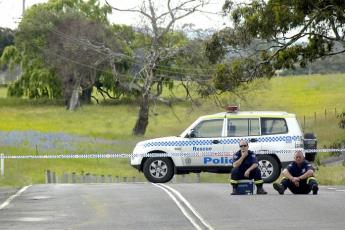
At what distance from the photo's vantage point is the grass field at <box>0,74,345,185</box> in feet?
136

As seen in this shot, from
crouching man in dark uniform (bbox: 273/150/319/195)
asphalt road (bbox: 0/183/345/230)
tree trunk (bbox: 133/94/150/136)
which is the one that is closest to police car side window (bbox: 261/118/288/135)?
asphalt road (bbox: 0/183/345/230)

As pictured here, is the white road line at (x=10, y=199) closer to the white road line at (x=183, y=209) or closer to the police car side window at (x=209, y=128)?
the white road line at (x=183, y=209)

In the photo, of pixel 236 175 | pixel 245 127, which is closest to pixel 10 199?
pixel 236 175

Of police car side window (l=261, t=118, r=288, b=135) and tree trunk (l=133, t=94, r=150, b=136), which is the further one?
tree trunk (l=133, t=94, r=150, b=136)

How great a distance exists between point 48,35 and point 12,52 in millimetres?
12259

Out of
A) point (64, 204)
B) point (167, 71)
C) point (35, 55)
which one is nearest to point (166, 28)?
point (167, 71)

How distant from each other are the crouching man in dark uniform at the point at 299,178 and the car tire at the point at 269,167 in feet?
12.5

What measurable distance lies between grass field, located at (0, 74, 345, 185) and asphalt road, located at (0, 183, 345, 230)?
911cm

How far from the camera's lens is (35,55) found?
3622 inches

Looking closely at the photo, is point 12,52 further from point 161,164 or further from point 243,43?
point 161,164

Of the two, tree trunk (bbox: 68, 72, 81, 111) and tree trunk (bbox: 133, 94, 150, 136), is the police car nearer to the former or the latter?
tree trunk (bbox: 133, 94, 150, 136)

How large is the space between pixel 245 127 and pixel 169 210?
784cm

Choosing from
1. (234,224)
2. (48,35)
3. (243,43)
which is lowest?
(234,224)

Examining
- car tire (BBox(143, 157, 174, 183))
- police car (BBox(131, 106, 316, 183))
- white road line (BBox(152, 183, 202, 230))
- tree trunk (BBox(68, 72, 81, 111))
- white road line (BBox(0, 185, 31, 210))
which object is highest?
tree trunk (BBox(68, 72, 81, 111))
